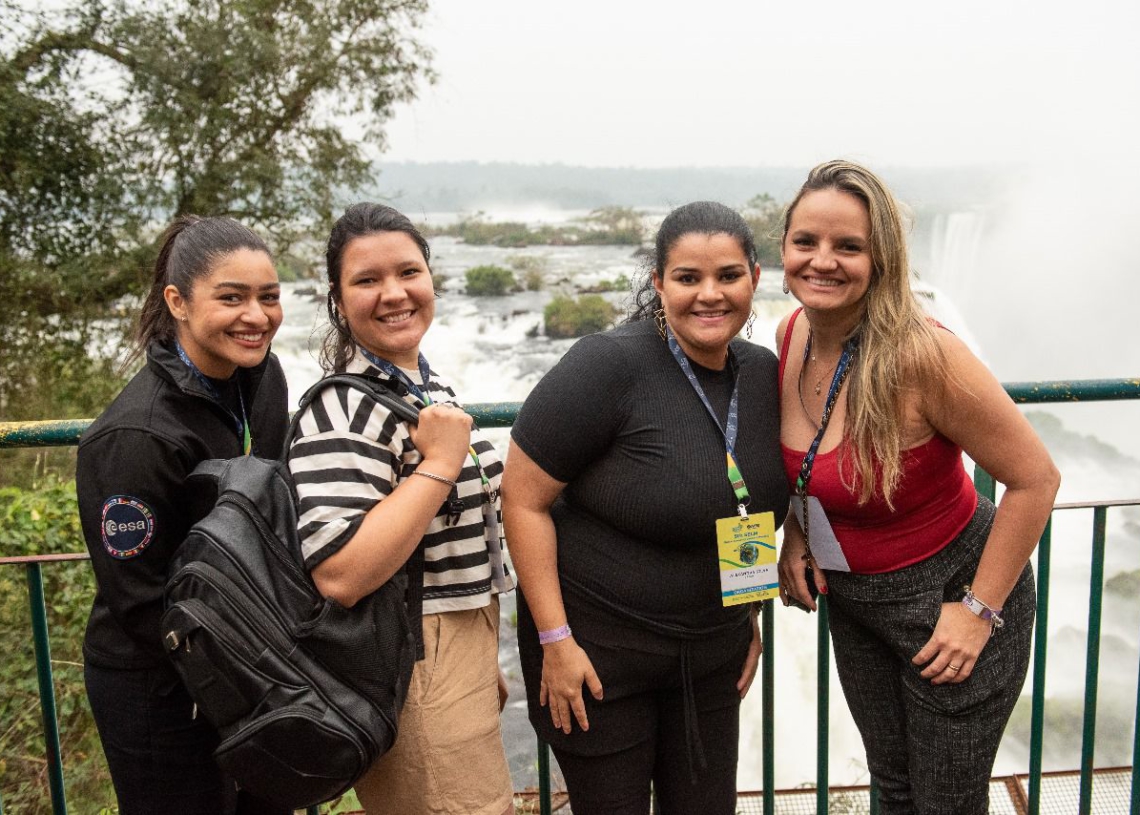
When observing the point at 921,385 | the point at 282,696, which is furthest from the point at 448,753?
the point at 921,385

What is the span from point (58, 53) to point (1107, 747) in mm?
13913

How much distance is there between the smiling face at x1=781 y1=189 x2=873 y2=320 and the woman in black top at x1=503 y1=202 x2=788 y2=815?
104 mm

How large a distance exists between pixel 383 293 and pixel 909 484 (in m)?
1.07

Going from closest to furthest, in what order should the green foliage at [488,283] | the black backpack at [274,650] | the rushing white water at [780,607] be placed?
1. the black backpack at [274,650]
2. the rushing white water at [780,607]
3. the green foliage at [488,283]

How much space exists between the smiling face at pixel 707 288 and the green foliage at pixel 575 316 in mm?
14190

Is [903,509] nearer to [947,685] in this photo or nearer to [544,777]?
[947,685]

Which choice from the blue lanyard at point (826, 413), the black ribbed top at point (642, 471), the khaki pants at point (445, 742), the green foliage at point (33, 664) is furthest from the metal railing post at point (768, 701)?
the green foliage at point (33, 664)

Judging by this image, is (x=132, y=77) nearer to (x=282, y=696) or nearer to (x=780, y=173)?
(x=282, y=696)

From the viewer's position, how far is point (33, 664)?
534 cm

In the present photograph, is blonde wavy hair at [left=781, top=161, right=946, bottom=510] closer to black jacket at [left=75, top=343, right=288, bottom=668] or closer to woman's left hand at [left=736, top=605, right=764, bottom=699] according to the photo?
woman's left hand at [left=736, top=605, right=764, bottom=699]

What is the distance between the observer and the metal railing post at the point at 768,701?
7.35 ft

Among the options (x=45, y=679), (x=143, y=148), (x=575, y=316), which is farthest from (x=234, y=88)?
(x=45, y=679)

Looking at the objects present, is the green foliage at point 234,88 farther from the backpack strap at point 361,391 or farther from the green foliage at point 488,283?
the backpack strap at point 361,391

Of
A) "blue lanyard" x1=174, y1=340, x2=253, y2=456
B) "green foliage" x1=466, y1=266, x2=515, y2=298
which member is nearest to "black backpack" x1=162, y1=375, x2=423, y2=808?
"blue lanyard" x1=174, y1=340, x2=253, y2=456
